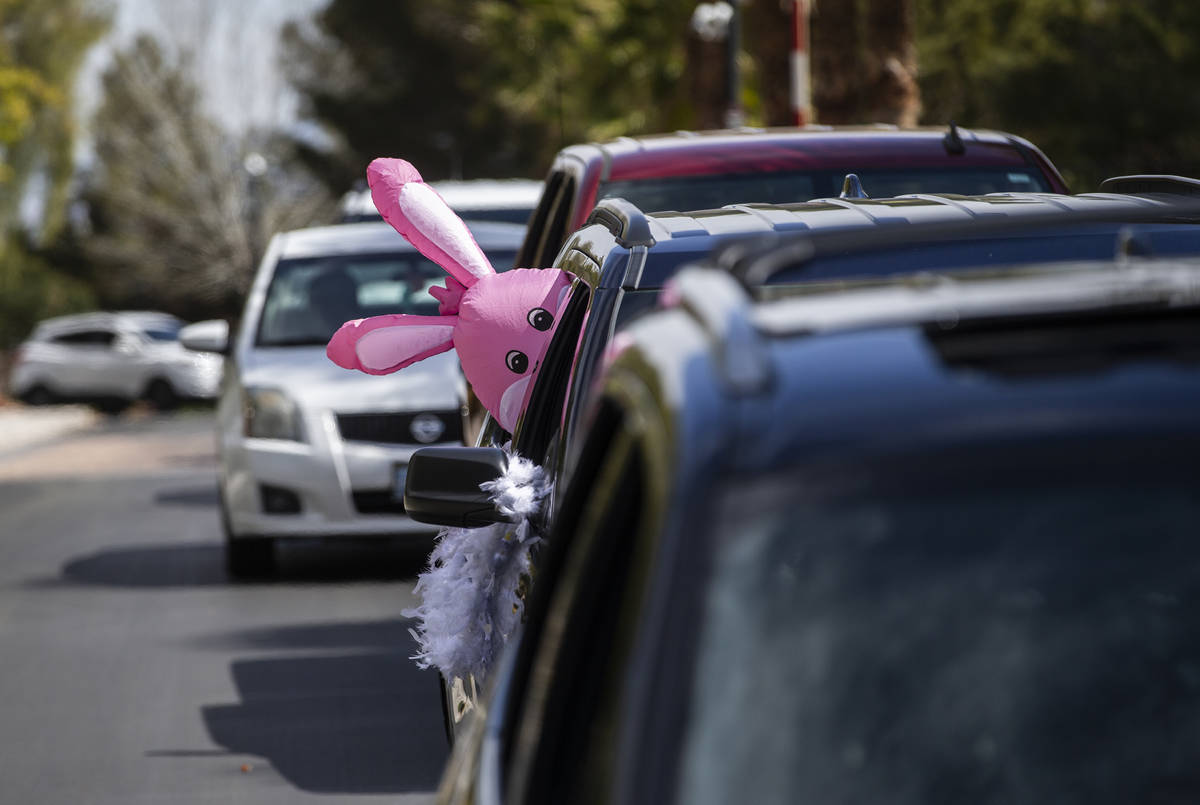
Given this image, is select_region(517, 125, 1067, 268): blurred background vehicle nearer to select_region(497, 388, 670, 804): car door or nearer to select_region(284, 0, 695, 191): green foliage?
select_region(497, 388, 670, 804): car door

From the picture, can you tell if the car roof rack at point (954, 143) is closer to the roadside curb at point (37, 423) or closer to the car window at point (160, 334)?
the roadside curb at point (37, 423)

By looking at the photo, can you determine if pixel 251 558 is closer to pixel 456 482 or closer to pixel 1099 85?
pixel 456 482

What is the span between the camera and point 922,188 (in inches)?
252

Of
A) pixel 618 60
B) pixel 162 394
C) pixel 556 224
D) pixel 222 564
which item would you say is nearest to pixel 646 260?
pixel 556 224

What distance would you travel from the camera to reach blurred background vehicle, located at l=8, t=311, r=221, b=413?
38.2m

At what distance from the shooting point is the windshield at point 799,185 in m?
6.39

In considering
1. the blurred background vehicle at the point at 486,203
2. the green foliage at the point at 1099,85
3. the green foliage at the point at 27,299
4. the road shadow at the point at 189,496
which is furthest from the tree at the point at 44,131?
the blurred background vehicle at the point at 486,203

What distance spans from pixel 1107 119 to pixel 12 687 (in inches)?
945

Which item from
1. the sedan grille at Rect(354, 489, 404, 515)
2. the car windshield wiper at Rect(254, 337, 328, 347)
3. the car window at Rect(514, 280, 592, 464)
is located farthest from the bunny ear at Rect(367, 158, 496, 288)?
the car windshield wiper at Rect(254, 337, 328, 347)

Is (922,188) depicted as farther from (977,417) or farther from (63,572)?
(63,572)

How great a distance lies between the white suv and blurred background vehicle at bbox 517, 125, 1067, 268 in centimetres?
427

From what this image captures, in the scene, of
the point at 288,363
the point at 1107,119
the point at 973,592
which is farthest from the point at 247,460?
the point at 1107,119

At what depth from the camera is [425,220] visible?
18.1ft

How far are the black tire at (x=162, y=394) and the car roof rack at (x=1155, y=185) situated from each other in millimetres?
34417
